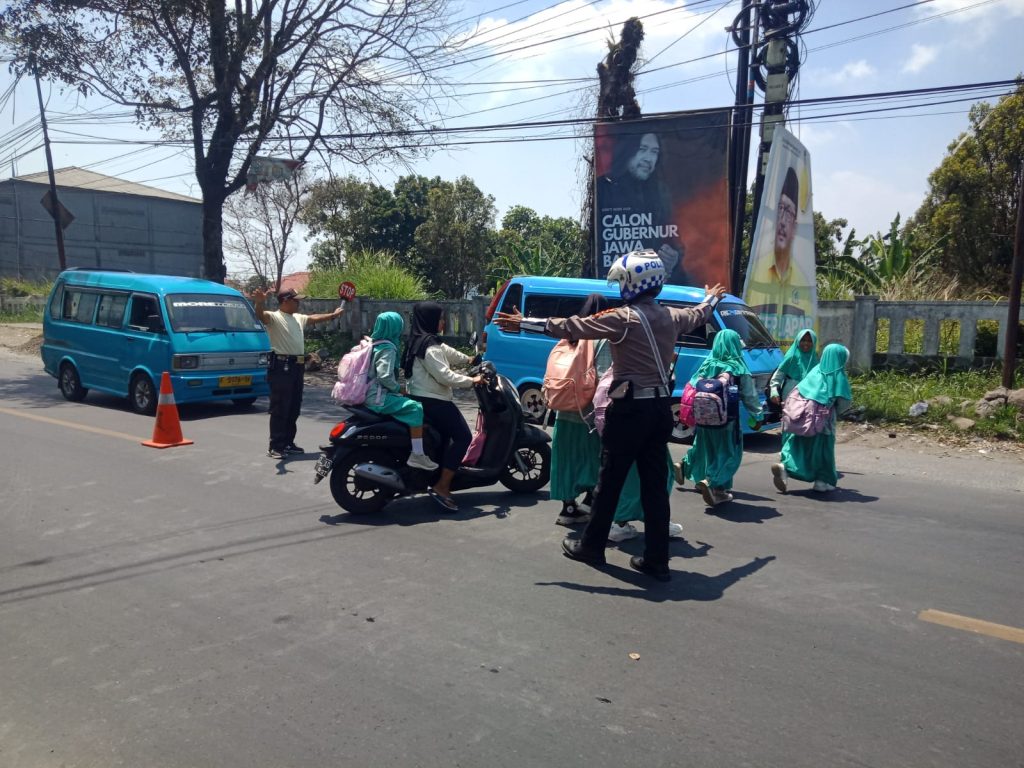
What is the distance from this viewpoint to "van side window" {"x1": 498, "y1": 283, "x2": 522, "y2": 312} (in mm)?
12039

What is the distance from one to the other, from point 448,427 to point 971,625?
3805 mm

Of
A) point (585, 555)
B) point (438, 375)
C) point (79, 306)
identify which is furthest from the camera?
point (79, 306)

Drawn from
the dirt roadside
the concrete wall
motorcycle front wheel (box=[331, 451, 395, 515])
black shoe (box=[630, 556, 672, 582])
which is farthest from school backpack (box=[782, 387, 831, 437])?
the concrete wall

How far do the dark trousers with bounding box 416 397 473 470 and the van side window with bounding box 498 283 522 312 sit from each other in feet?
18.1

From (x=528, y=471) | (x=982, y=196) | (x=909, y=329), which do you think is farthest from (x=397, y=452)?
(x=982, y=196)

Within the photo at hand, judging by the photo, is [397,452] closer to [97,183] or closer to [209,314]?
[209,314]

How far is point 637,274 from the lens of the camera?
195 inches

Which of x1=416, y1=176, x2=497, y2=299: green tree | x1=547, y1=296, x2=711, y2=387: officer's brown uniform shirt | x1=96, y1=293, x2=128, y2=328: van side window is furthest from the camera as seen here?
x1=416, y1=176, x2=497, y2=299: green tree

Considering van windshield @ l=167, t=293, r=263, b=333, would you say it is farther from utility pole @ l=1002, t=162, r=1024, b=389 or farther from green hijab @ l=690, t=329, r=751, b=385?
utility pole @ l=1002, t=162, r=1024, b=389

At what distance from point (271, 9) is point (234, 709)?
707 inches

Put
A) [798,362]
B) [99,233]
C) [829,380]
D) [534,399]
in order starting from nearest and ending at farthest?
[829,380] → [798,362] → [534,399] → [99,233]

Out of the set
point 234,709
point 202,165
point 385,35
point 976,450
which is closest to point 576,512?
point 234,709

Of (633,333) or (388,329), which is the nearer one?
(633,333)

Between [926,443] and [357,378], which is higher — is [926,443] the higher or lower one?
the lower one
